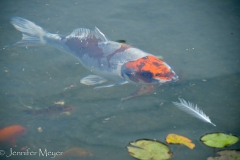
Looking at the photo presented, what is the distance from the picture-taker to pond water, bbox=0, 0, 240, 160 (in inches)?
127

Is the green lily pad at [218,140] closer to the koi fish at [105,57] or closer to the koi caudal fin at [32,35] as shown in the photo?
the koi fish at [105,57]

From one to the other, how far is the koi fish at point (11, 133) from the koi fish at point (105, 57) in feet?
3.20

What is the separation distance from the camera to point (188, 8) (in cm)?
541

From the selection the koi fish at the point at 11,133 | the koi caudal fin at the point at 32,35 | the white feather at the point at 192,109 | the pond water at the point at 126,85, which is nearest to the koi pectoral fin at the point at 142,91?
the pond water at the point at 126,85

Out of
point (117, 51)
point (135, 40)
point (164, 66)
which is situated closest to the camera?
point (164, 66)

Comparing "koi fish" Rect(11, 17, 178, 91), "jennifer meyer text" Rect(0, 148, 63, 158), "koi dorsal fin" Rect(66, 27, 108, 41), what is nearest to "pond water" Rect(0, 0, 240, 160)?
"jennifer meyer text" Rect(0, 148, 63, 158)

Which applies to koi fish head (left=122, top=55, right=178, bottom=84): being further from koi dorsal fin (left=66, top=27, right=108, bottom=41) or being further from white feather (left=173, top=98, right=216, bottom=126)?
koi dorsal fin (left=66, top=27, right=108, bottom=41)

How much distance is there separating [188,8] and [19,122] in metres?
3.46

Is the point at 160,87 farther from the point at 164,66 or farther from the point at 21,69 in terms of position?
the point at 21,69

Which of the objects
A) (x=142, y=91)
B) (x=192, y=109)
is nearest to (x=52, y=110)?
(x=142, y=91)

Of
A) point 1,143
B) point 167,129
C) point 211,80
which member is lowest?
point 1,143

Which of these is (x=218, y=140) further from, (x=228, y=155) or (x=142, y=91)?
(x=142, y=91)

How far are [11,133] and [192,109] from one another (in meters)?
1.90

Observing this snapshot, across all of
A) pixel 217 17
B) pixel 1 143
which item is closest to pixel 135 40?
pixel 217 17
